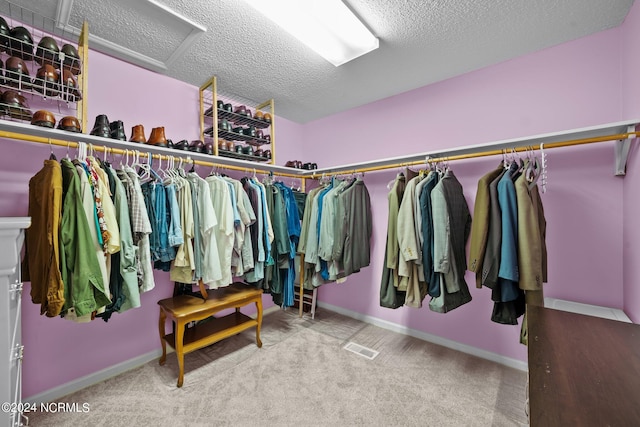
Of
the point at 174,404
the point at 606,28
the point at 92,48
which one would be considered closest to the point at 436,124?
the point at 606,28

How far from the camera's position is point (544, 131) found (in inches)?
76.7

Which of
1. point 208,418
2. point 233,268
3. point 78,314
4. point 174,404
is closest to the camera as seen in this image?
point 78,314

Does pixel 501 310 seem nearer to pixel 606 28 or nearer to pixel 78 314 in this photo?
pixel 606 28

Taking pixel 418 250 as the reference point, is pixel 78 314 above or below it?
below

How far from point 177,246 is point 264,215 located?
2.34 ft

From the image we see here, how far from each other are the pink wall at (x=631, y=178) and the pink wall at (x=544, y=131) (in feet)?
0.28

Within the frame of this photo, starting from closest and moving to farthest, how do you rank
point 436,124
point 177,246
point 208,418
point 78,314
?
point 78,314 → point 208,418 → point 177,246 → point 436,124

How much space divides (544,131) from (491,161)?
14.9 inches

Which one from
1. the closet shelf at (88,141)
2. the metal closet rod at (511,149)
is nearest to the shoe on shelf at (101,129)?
the closet shelf at (88,141)

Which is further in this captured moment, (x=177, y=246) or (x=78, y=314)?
(x=177, y=246)

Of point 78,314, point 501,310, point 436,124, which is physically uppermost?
point 436,124

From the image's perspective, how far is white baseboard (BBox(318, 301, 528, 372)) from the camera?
2.06 meters

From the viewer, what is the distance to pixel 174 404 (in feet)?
5.54

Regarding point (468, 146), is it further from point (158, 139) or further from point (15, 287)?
point (15, 287)
